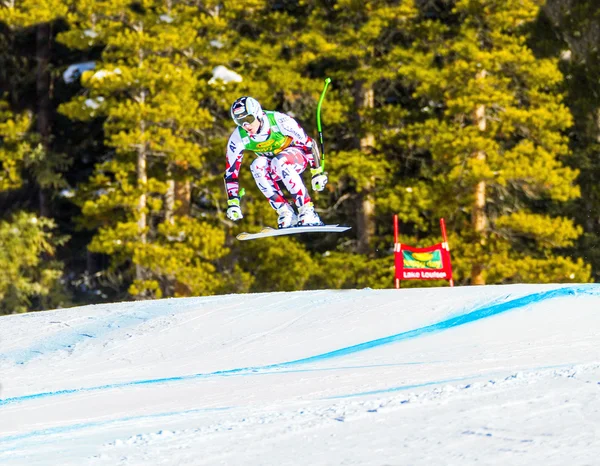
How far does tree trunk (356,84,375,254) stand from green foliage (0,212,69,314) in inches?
240

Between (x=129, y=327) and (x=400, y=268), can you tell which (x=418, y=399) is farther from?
(x=400, y=268)

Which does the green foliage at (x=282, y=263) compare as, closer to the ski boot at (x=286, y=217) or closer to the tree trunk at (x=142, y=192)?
the tree trunk at (x=142, y=192)

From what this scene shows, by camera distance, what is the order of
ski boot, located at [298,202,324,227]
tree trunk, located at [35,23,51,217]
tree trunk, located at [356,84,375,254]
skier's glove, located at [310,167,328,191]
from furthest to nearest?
tree trunk, located at [35,23,51,217] < tree trunk, located at [356,84,375,254] < ski boot, located at [298,202,324,227] < skier's glove, located at [310,167,328,191]

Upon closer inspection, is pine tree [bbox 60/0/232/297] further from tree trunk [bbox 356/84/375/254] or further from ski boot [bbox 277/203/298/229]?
ski boot [bbox 277/203/298/229]

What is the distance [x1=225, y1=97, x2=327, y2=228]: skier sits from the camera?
40.2 feet

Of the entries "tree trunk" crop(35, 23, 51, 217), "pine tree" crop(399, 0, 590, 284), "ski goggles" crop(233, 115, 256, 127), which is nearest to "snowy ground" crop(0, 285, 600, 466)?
"ski goggles" crop(233, 115, 256, 127)

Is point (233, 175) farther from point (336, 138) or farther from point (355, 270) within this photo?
point (336, 138)

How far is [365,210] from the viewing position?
24.2m

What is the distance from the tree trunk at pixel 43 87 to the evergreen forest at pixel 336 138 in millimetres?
736

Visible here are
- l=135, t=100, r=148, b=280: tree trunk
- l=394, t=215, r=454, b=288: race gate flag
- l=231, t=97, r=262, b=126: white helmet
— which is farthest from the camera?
l=135, t=100, r=148, b=280: tree trunk

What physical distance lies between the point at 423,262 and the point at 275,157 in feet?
15.0

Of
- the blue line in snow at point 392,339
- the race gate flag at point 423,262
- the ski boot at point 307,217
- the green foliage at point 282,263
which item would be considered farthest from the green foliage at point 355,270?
the ski boot at point 307,217

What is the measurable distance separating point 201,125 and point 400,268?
7.88m

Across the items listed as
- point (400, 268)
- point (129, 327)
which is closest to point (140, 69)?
point (400, 268)
